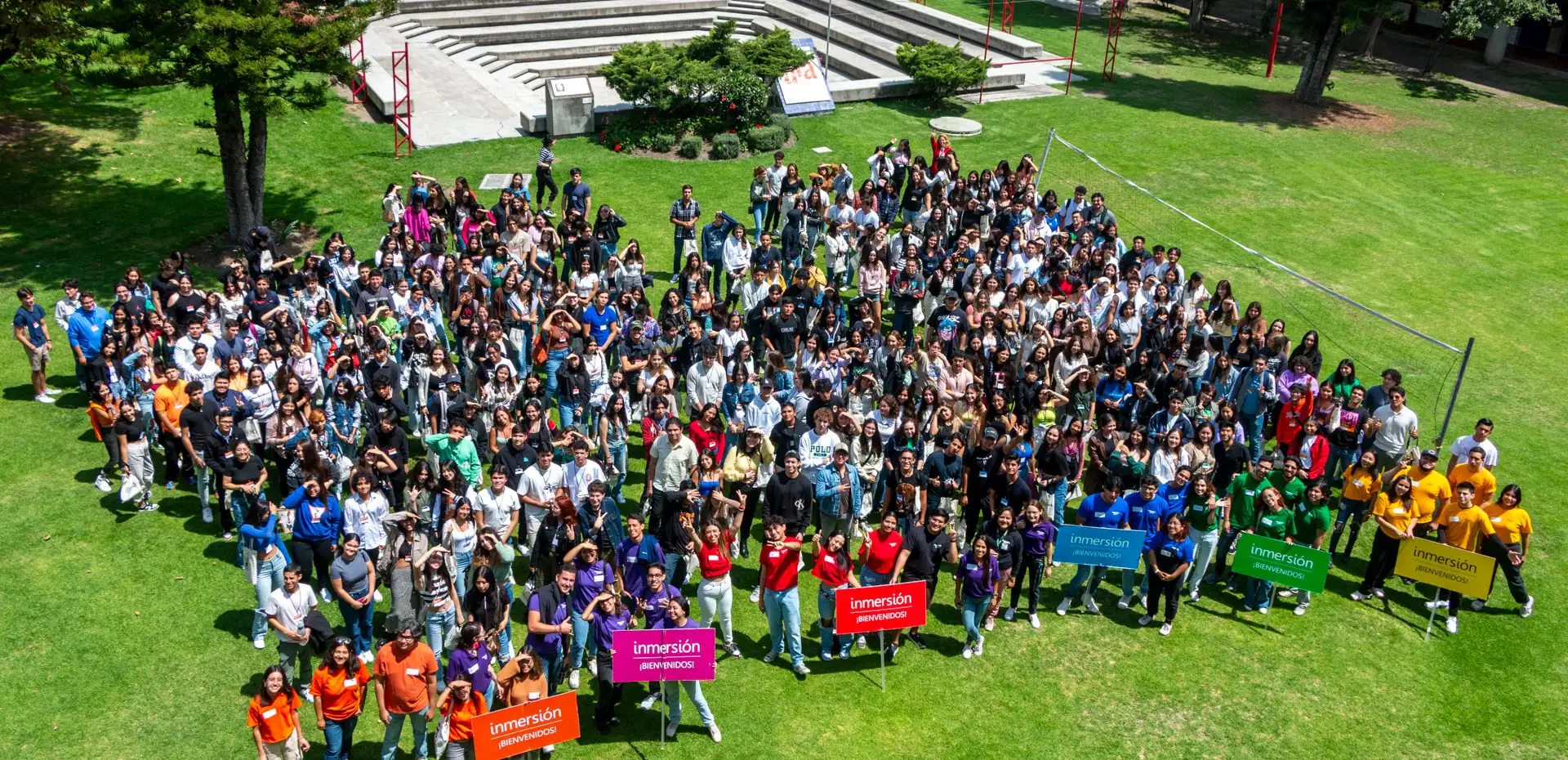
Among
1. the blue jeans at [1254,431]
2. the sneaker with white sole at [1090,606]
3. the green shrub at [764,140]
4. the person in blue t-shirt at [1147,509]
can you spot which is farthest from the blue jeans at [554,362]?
the green shrub at [764,140]

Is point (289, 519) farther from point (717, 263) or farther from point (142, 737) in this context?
point (717, 263)

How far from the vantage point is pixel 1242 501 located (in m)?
12.8

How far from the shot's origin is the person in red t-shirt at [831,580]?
1145 cm

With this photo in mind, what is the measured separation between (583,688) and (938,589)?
4.16 m

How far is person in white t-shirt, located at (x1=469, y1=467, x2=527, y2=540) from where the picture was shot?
11641mm

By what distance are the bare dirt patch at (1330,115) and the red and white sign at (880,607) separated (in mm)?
23117

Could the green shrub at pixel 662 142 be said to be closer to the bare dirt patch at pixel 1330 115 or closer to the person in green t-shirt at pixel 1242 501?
the bare dirt patch at pixel 1330 115

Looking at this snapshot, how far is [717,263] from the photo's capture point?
18.7 meters

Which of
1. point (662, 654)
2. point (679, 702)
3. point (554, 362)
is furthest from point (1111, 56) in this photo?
point (662, 654)

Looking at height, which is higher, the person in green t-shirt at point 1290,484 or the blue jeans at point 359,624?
the person in green t-shirt at point 1290,484

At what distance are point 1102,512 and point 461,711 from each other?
269 inches

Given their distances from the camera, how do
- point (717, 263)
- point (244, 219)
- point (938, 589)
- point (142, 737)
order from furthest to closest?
point (244, 219) → point (717, 263) → point (938, 589) → point (142, 737)

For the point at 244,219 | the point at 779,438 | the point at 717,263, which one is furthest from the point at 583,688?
the point at 244,219

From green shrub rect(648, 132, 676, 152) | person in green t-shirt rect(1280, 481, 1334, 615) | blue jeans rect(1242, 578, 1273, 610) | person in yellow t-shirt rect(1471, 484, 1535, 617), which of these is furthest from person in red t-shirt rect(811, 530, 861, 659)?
green shrub rect(648, 132, 676, 152)
